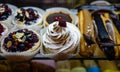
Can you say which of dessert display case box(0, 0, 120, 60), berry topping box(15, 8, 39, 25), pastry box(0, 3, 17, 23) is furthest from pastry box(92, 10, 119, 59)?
pastry box(0, 3, 17, 23)

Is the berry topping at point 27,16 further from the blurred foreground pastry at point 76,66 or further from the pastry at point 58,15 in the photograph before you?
the blurred foreground pastry at point 76,66

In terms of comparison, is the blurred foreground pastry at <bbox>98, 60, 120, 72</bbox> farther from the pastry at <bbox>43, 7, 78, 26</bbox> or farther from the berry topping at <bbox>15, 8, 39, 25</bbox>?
the berry topping at <bbox>15, 8, 39, 25</bbox>

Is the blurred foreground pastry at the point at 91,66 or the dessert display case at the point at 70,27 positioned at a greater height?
the dessert display case at the point at 70,27

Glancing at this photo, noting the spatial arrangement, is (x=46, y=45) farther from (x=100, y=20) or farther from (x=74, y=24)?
(x=100, y=20)

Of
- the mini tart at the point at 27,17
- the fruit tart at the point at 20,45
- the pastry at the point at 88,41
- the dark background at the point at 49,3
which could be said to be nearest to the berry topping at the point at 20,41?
the fruit tart at the point at 20,45

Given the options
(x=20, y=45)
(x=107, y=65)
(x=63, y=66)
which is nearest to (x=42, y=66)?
(x=63, y=66)

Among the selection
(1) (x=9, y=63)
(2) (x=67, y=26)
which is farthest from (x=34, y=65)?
(2) (x=67, y=26)
